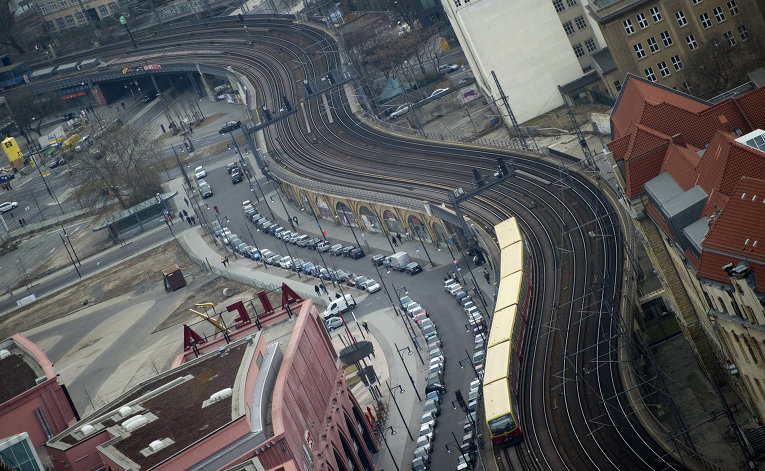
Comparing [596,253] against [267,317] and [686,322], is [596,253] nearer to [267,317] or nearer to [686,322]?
[686,322]

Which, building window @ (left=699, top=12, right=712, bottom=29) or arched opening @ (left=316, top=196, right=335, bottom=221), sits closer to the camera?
building window @ (left=699, top=12, right=712, bottom=29)

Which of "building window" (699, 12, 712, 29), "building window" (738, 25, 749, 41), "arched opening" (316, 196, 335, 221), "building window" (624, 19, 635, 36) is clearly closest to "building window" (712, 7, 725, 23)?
"building window" (699, 12, 712, 29)

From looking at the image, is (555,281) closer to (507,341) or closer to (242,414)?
(507,341)

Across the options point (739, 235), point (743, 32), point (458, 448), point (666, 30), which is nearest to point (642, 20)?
point (666, 30)

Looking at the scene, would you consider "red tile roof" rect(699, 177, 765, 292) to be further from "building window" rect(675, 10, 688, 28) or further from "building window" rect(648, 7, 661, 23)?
"building window" rect(648, 7, 661, 23)

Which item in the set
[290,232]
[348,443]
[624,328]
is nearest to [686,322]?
[624,328]

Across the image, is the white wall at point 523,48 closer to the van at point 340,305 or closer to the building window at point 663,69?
the building window at point 663,69

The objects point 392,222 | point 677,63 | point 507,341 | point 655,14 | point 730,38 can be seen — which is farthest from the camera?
point 392,222
